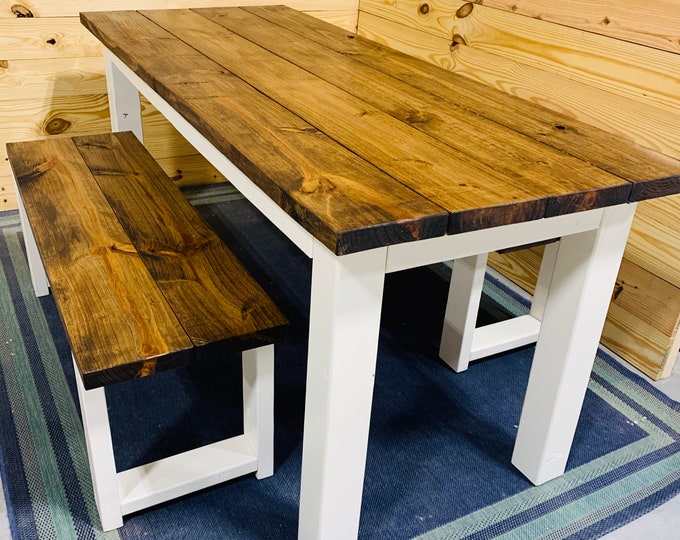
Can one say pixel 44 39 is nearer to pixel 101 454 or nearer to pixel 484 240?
pixel 101 454

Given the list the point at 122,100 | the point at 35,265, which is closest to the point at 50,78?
the point at 122,100

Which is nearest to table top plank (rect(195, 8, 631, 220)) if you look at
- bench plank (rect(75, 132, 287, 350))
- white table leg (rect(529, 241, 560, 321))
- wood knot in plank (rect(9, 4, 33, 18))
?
bench plank (rect(75, 132, 287, 350))

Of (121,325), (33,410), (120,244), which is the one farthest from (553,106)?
(33,410)

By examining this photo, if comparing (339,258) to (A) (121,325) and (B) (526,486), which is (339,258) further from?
(B) (526,486)

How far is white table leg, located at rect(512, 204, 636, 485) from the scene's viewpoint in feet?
3.72

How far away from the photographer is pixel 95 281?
1191 mm

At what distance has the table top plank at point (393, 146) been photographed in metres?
0.87

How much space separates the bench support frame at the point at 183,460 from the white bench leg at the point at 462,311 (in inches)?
22.9

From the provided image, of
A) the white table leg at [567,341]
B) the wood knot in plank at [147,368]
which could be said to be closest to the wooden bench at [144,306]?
the wood knot in plank at [147,368]

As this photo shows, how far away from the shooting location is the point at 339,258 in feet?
2.81

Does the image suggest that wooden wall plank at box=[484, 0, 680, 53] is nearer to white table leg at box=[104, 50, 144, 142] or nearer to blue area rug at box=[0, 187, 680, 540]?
blue area rug at box=[0, 187, 680, 540]

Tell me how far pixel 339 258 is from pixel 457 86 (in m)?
0.75

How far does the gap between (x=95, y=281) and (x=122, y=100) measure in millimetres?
1001

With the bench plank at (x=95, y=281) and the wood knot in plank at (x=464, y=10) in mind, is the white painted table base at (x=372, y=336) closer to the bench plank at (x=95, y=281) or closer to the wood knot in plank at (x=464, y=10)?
the bench plank at (x=95, y=281)
